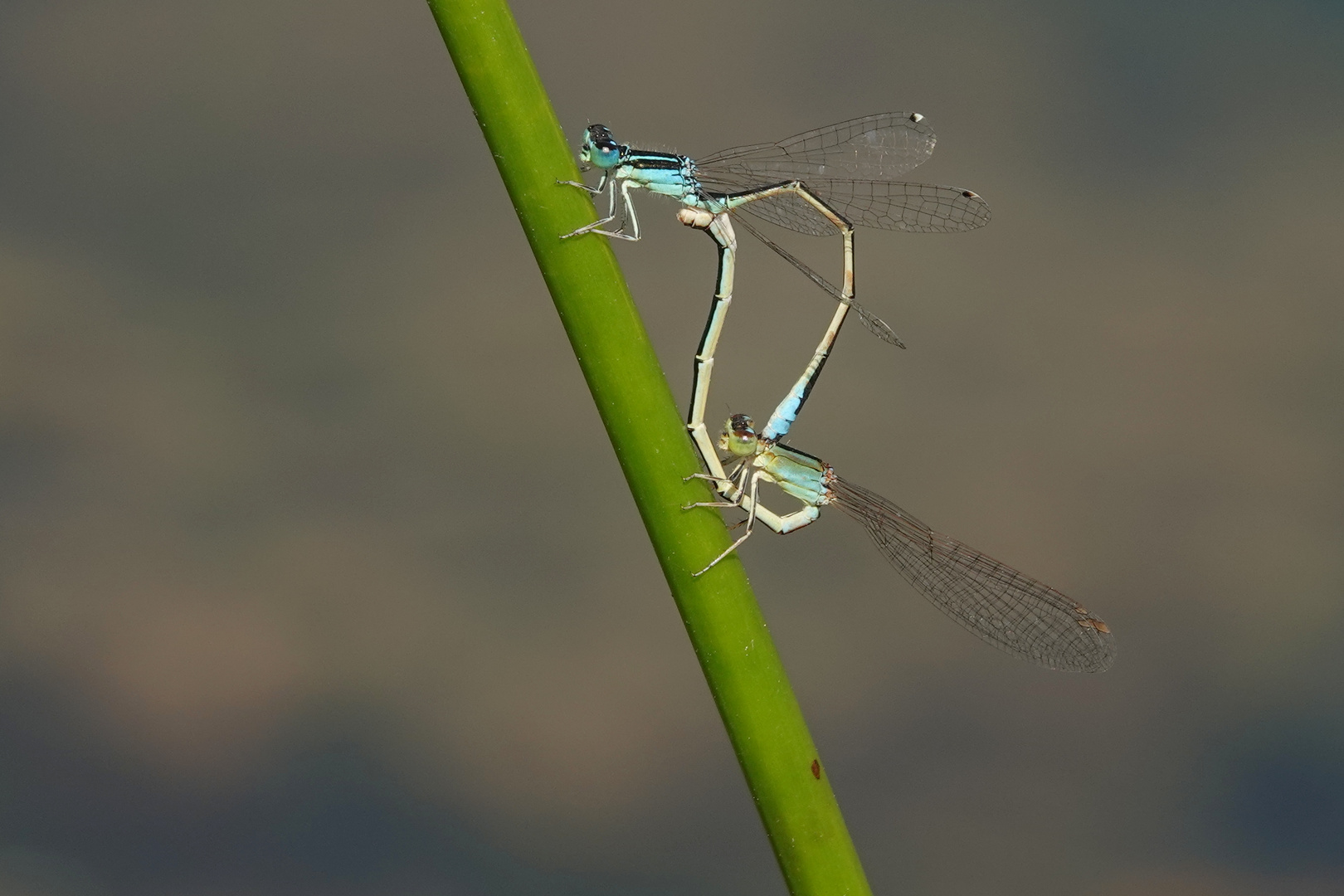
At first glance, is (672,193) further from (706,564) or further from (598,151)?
(706,564)

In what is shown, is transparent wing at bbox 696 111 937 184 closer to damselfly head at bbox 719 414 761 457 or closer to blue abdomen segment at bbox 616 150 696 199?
blue abdomen segment at bbox 616 150 696 199

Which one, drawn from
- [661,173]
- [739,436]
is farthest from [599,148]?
[739,436]

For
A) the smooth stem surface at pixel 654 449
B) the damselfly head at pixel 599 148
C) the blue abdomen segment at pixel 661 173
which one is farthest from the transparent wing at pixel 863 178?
the smooth stem surface at pixel 654 449

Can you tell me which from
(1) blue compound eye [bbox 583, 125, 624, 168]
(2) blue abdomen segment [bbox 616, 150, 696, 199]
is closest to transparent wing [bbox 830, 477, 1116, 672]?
(2) blue abdomen segment [bbox 616, 150, 696, 199]

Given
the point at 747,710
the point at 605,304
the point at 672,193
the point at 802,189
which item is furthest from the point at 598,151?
the point at 747,710

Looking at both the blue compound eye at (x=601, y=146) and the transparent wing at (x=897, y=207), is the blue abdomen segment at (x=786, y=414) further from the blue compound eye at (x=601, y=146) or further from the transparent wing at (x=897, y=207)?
the blue compound eye at (x=601, y=146)

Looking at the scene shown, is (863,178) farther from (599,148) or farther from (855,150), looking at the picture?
(599,148)
